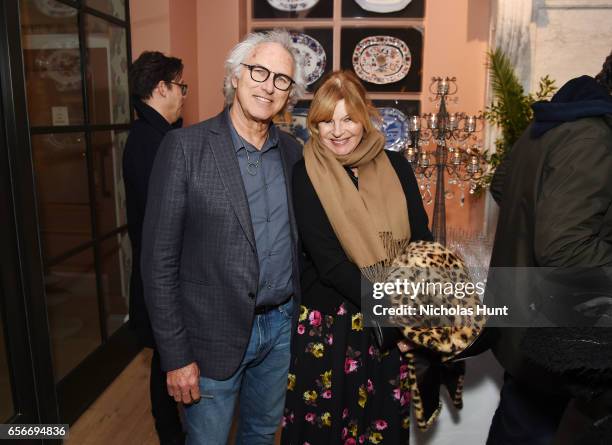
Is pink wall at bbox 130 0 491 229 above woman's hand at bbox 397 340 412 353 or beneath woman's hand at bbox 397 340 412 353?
above

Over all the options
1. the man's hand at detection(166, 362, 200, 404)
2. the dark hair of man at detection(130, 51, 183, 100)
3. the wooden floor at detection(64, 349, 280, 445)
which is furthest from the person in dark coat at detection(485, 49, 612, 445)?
the dark hair of man at detection(130, 51, 183, 100)

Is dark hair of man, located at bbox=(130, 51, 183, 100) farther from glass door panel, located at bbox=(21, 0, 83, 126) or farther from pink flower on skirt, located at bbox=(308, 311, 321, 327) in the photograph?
pink flower on skirt, located at bbox=(308, 311, 321, 327)

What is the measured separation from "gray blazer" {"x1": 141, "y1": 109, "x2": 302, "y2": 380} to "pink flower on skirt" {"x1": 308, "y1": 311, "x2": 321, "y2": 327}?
0.57ft

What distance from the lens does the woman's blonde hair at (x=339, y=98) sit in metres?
1.44

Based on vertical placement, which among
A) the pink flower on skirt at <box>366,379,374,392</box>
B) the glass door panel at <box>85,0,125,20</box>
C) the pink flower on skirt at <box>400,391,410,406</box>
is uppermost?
the glass door panel at <box>85,0,125,20</box>

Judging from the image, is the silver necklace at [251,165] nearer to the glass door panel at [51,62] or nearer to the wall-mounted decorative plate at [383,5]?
the glass door panel at [51,62]

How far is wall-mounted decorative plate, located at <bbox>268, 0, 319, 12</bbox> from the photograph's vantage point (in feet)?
11.4

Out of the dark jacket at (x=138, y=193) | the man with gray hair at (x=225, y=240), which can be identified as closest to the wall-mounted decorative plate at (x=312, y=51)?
the dark jacket at (x=138, y=193)

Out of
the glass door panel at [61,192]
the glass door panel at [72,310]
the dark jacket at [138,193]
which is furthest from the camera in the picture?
the glass door panel at [72,310]

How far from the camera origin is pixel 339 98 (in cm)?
145

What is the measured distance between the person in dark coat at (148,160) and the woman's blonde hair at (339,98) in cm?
79

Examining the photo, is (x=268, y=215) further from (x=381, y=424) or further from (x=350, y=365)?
(x=381, y=424)

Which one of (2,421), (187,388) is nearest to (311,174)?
(187,388)

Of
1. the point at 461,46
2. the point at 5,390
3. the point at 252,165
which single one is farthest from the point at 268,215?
the point at 461,46
